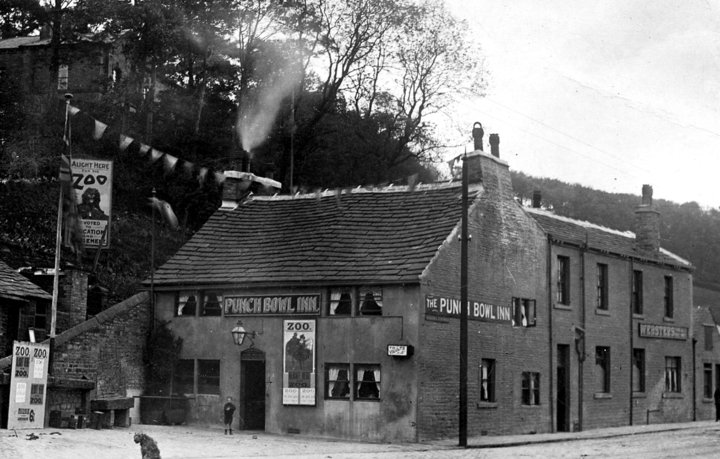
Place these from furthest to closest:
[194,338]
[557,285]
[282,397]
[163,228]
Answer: [163,228] < [557,285] < [194,338] < [282,397]

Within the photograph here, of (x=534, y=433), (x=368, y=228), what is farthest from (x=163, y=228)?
(x=534, y=433)

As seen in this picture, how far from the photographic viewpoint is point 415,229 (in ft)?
98.5

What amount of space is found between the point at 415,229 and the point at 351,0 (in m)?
26.3

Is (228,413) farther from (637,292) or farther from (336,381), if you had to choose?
(637,292)

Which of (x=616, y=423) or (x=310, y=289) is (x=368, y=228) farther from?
(x=616, y=423)

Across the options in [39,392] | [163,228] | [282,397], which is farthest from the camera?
[163,228]

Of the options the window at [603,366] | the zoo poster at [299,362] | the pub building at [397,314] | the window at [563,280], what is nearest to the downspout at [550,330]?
the pub building at [397,314]

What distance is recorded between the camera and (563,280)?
1371 inches

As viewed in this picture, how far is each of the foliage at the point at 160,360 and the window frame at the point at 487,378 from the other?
30.6 ft

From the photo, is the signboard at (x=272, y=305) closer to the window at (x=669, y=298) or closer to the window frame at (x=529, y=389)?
the window frame at (x=529, y=389)

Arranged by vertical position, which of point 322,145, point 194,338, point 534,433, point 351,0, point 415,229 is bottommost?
point 534,433

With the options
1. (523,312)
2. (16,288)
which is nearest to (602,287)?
(523,312)

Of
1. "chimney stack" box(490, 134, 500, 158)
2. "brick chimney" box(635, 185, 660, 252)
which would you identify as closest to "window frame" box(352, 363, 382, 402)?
"chimney stack" box(490, 134, 500, 158)

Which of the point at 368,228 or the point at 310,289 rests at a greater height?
the point at 368,228
